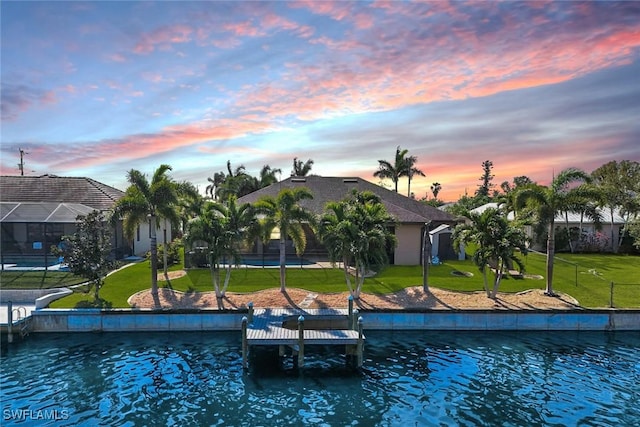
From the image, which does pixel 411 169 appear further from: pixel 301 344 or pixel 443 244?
pixel 301 344

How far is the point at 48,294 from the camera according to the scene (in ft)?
72.3

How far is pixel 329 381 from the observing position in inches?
605

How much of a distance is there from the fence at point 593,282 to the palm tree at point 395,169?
79.1 feet

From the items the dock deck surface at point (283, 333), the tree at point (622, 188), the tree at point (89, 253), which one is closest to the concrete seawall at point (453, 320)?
the dock deck surface at point (283, 333)

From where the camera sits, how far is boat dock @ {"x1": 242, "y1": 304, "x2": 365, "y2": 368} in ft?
53.9

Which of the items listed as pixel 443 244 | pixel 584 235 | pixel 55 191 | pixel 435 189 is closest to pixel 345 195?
pixel 443 244

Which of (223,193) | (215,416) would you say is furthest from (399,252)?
(223,193)

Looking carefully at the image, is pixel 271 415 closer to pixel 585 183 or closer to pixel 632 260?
pixel 585 183

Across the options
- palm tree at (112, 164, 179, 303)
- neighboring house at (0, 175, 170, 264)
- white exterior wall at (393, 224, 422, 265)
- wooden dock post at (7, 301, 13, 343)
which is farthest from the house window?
white exterior wall at (393, 224, 422, 265)

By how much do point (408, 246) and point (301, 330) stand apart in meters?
17.5

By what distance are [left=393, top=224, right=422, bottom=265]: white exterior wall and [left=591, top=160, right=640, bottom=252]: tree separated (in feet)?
68.8

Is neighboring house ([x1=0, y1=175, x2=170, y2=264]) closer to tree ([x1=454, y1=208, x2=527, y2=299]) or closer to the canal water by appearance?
the canal water

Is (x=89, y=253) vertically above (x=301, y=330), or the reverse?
(x=89, y=253)

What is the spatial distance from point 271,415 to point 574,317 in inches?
618
